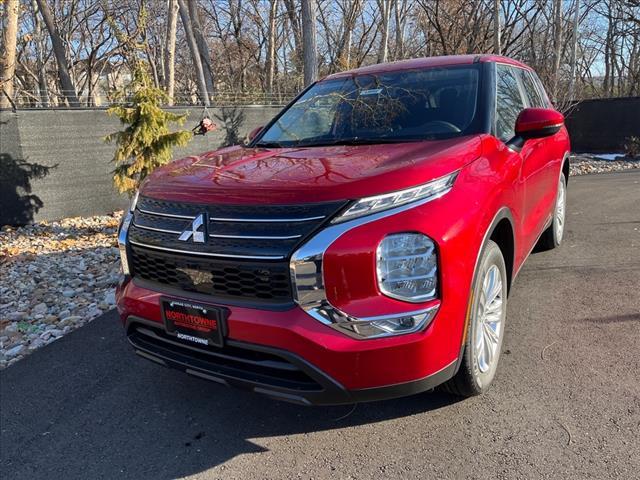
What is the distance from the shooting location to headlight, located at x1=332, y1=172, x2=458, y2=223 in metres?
2.14

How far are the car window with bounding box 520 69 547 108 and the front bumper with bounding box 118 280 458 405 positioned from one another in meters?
2.86

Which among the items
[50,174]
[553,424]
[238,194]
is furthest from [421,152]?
[50,174]

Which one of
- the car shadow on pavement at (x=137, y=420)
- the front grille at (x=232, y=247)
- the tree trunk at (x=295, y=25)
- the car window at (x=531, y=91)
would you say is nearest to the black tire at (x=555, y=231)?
the car window at (x=531, y=91)

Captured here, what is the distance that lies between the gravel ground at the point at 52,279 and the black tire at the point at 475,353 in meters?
3.21

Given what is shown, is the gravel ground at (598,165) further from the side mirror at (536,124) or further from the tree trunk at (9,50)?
the tree trunk at (9,50)

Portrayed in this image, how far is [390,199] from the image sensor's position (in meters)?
2.18

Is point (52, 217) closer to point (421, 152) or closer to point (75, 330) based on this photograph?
point (75, 330)

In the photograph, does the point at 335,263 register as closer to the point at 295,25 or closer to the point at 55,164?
the point at 55,164

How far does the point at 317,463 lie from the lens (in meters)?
2.44

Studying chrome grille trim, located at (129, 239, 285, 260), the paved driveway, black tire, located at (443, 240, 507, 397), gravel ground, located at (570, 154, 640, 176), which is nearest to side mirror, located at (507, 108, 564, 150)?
black tire, located at (443, 240, 507, 397)

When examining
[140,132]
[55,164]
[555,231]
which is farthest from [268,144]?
[55,164]

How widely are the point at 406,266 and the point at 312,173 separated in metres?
0.66

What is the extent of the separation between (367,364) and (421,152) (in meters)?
1.12

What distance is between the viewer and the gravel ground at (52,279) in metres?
4.26
